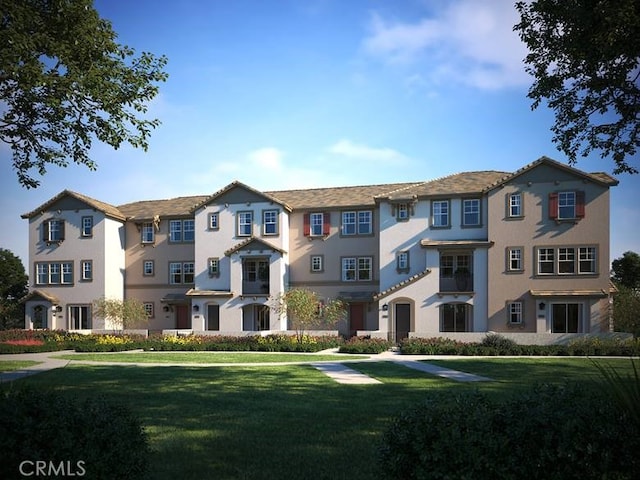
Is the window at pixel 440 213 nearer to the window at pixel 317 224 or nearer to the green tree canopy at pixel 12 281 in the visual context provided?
the window at pixel 317 224

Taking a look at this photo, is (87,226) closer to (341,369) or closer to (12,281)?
(12,281)

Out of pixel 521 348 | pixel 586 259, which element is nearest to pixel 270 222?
pixel 521 348

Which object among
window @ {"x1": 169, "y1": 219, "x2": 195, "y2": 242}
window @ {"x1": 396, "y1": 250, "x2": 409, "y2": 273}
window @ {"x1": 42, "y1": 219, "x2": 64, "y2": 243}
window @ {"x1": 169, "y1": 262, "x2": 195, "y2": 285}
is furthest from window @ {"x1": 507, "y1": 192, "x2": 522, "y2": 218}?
window @ {"x1": 42, "y1": 219, "x2": 64, "y2": 243}

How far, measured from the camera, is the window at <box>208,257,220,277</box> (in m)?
39.7

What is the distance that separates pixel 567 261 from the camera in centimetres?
3194

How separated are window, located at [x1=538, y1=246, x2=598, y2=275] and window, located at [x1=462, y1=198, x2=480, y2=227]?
14.0ft

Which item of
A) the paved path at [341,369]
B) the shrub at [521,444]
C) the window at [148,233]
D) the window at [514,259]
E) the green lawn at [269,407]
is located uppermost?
the window at [148,233]

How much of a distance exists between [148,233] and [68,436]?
3932 cm

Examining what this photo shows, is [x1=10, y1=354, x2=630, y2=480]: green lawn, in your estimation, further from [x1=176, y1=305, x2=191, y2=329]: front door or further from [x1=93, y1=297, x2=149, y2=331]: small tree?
[x1=176, y1=305, x2=191, y2=329]: front door

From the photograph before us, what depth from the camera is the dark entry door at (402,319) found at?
34.4 meters

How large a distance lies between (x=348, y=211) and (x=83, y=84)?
25.3m

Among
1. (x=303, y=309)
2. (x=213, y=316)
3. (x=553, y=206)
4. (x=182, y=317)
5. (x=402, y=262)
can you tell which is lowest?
(x=182, y=317)

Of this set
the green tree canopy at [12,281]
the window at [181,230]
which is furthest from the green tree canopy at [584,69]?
the green tree canopy at [12,281]

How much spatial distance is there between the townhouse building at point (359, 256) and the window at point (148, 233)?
162mm
